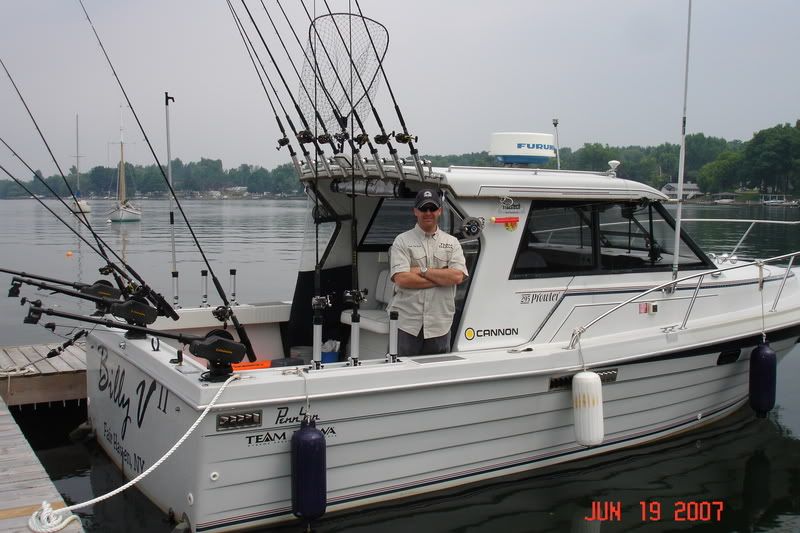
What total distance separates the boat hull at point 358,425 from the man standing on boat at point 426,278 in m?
0.34

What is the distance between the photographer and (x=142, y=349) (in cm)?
546

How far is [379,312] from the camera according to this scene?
6316 millimetres

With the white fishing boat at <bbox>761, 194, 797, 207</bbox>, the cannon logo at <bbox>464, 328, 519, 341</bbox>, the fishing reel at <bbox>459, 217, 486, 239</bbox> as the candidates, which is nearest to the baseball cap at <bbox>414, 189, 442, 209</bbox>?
the fishing reel at <bbox>459, 217, 486, 239</bbox>

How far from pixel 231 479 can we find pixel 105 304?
5.12 feet

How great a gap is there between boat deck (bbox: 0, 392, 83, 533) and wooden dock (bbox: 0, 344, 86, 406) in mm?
1606

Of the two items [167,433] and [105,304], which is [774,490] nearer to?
[167,433]

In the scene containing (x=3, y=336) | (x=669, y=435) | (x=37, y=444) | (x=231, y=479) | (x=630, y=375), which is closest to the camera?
(x=231, y=479)

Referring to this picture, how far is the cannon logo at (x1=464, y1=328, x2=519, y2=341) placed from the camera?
5.71 metres

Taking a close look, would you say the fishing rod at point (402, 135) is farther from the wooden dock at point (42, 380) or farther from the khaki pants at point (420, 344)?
the wooden dock at point (42, 380)

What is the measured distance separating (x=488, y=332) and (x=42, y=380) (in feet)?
13.9

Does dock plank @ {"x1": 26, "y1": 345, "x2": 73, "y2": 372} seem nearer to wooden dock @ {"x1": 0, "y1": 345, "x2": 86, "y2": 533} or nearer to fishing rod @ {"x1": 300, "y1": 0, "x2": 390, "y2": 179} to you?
wooden dock @ {"x1": 0, "y1": 345, "x2": 86, "y2": 533}

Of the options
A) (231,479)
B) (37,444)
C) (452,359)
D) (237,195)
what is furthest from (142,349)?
(237,195)

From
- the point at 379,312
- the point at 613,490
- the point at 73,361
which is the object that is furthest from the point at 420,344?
the point at 73,361
